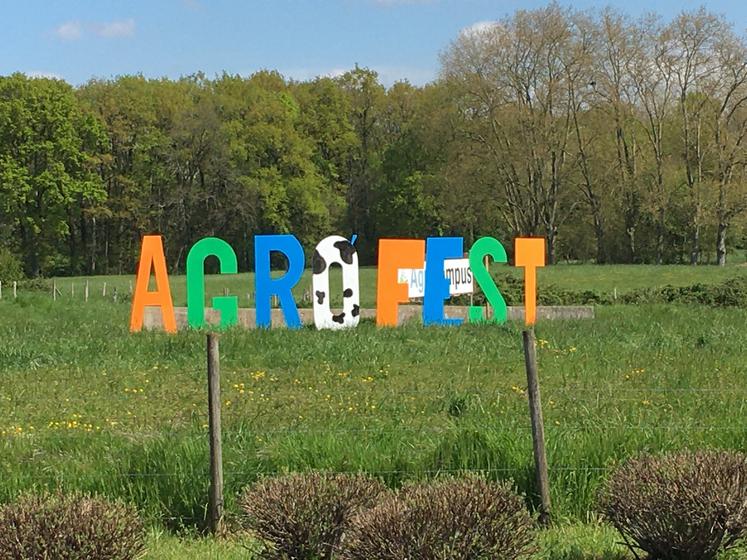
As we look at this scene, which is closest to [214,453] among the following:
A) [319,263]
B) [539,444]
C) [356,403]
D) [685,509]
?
[539,444]

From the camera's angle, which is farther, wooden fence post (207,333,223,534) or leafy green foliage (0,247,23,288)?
leafy green foliage (0,247,23,288)

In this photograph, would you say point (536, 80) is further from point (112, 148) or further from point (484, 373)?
point (484, 373)

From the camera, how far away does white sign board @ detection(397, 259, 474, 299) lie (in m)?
21.7

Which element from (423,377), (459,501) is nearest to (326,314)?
(423,377)

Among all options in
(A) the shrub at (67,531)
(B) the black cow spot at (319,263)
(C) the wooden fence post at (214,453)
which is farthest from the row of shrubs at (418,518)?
(B) the black cow spot at (319,263)

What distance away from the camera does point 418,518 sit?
437 cm

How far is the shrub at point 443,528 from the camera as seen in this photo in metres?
4.24

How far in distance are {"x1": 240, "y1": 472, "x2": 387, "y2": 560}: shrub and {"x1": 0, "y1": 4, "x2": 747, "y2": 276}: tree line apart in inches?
2077

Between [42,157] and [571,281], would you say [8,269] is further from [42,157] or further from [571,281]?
[571,281]

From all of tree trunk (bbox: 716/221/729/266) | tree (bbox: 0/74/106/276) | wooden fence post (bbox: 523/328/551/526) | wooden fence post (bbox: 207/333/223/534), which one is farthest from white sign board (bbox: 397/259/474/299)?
tree (bbox: 0/74/106/276)

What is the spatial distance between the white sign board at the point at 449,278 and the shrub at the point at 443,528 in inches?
657

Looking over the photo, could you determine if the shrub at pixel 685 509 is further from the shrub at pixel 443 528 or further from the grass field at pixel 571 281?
the grass field at pixel 571 281

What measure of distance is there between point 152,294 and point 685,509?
16588 mm

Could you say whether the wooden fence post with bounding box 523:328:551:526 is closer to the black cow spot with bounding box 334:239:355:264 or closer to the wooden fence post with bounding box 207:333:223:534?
the wooden fence post with bounding box 207:333:223:534
